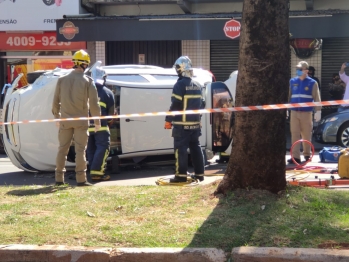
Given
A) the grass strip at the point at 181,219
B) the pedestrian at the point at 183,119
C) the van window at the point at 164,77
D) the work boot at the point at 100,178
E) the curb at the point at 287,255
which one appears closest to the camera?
the curb at the point at 287,255

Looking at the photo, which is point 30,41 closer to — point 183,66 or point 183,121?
point 183,66

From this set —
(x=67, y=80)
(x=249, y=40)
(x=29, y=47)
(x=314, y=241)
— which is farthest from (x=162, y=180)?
(x=29, y=47)

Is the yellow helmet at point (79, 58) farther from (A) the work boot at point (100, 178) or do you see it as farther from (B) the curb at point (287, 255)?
(B) the curb at point (287, 255)

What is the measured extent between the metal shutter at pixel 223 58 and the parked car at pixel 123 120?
816 centimetres

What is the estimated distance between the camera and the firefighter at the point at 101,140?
31.6 feet

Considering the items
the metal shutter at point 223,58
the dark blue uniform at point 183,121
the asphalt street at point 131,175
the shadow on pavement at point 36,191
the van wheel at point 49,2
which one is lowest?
the asphalt street at point 131,175

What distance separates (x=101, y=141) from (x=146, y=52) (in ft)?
33.4

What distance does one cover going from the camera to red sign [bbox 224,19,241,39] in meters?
17.5

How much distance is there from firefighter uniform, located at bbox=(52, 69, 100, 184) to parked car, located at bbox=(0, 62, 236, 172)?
1.53 metres

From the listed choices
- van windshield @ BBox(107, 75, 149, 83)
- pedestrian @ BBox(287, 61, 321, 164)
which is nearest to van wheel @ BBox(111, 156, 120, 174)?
van windshield @ BBox(107, 75, 149, 83)

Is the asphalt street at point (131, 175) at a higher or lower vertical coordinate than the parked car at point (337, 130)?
lower

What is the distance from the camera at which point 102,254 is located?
17.1 ft

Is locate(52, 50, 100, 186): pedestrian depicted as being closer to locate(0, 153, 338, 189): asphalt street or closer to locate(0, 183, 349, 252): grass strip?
locate(0, 153, 338, 189): asphalt street

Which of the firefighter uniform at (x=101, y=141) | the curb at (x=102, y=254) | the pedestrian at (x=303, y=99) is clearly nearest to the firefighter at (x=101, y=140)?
the firefighter uniform at (x=101, y=141)
